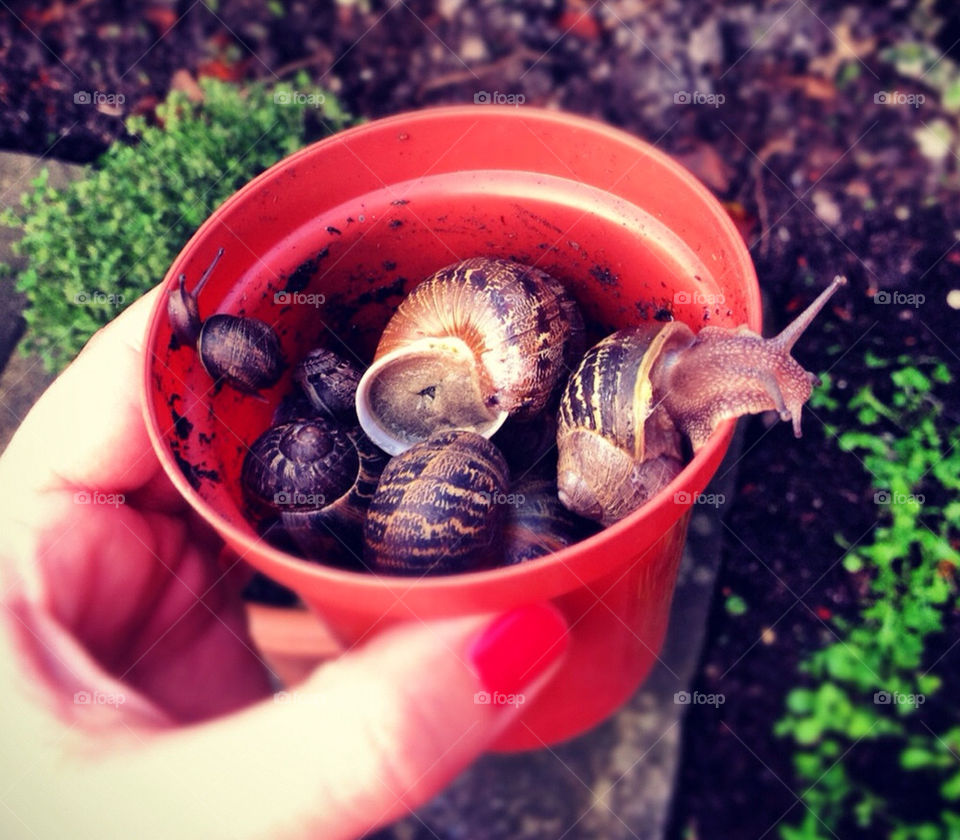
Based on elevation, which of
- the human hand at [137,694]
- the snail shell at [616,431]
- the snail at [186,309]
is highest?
the snail shell at [616,431]

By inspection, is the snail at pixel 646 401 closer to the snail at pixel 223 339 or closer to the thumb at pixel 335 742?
the thumb at pixel 335 742

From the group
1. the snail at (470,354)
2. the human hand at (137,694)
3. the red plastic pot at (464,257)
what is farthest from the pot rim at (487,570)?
the snail at (470,354)

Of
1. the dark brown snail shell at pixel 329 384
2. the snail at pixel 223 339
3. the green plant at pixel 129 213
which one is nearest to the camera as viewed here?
the snail at pixel 223 339

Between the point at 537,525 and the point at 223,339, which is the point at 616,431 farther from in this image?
the point at 223,339

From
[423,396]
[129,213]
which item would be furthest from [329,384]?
[129,213]

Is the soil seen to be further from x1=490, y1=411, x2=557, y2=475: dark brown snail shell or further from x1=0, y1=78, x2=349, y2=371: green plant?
x1=490, y1=411, x2=557, y2=475: dark brown snail shell

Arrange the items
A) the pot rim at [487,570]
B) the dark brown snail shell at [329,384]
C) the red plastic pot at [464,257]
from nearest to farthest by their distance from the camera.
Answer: the pot rim at [487,570], the red plastic pot at [464,257], the dark brown snail shell at [329,384]

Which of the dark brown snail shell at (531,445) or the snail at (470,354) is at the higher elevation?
the snail at (470,354)
